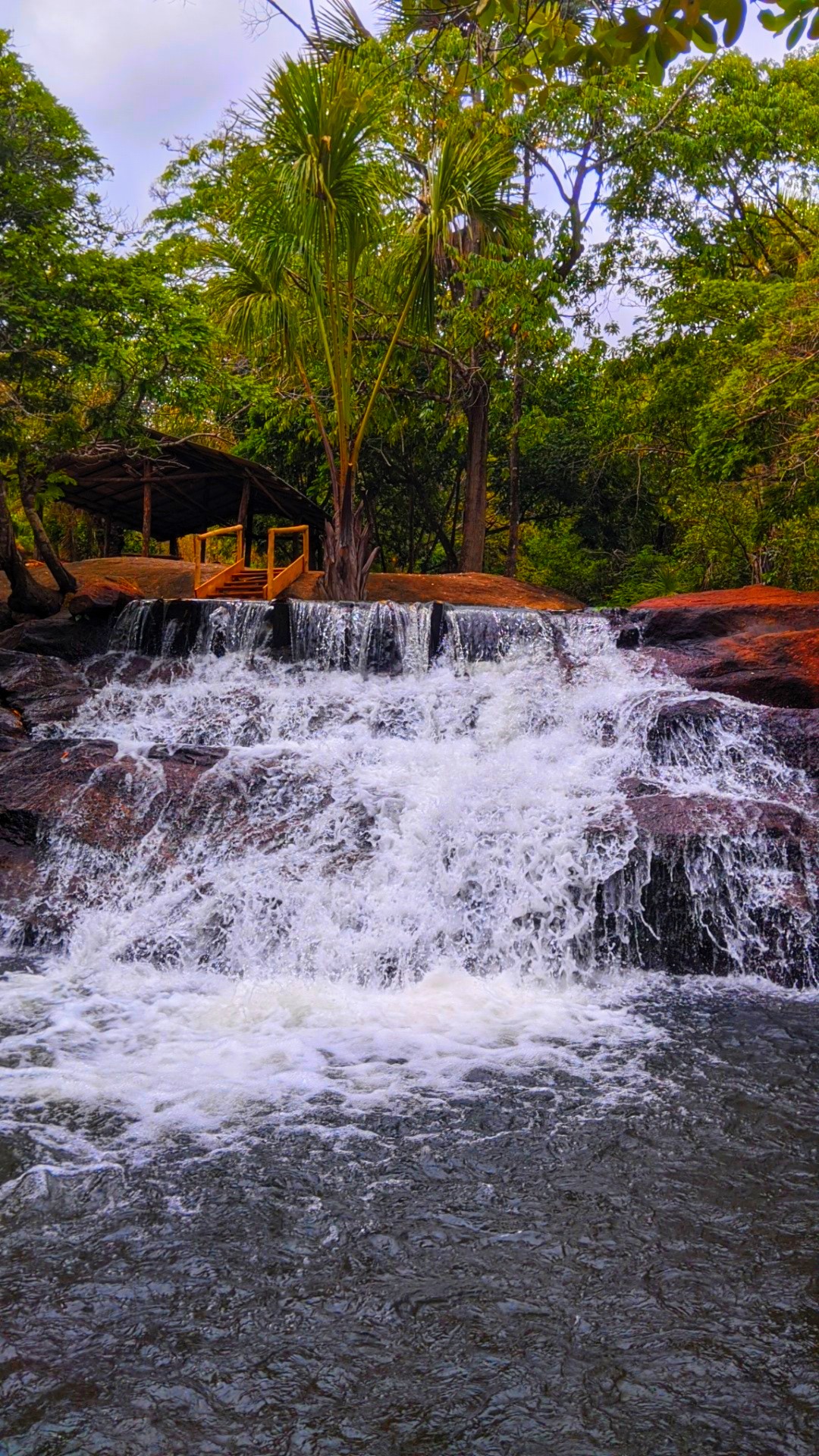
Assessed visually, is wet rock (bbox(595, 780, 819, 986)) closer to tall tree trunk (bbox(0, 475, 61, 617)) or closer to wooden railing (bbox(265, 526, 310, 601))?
tall tree trunk (bbox(0, 475, 61, 617))

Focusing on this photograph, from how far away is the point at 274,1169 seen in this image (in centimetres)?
363

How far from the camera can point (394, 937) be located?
6.23m

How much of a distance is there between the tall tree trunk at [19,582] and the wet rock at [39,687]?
1.34 metres

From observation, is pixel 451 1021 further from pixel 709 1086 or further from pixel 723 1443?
pixel 723 1443

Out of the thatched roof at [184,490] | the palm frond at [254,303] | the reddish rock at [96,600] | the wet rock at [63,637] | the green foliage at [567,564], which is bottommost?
the wet rock at [63,637]

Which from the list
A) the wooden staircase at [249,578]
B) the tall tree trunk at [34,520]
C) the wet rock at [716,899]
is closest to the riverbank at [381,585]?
the wooden staircase at [249,578]

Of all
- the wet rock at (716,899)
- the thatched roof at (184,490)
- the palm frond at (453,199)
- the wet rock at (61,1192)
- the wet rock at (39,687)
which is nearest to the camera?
the wet rock at (61,1192)

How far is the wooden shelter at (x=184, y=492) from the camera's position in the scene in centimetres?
1606

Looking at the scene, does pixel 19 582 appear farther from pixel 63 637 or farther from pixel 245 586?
pixel 245 586

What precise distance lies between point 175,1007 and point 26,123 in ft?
29.5

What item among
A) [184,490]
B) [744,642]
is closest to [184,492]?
[184,490]

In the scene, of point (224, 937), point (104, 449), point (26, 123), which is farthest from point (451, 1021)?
point (26, 123)

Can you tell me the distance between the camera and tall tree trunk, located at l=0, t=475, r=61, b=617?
10.9 metres

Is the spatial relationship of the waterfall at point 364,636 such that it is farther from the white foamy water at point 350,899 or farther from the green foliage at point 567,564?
the green foliage at point 567,564
